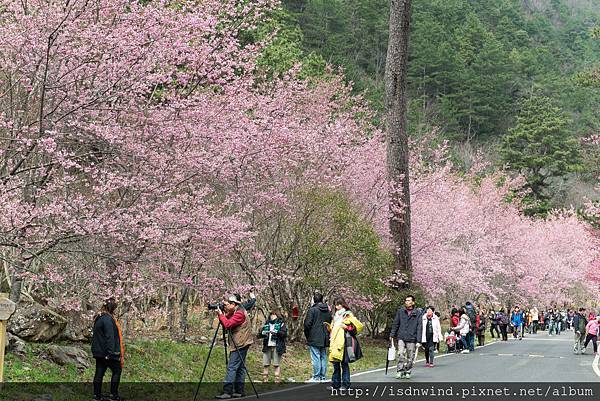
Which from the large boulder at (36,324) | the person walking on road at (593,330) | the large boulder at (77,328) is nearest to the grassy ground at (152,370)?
the large boulder at (77,328)

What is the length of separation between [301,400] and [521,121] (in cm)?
6186

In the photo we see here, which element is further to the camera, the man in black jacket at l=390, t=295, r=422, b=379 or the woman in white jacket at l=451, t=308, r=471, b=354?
the woman in white jacket at l=451, t=308, r=471, b=354

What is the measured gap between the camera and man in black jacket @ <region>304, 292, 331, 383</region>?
13.9m

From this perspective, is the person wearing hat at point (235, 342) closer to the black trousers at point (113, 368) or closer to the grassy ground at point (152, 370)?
the grassy ground at point (152, 370)

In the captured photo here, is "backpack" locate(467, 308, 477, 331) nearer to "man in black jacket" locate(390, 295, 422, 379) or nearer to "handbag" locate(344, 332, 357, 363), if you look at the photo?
"man in black jacket" locate(390, 295, 422, 379)

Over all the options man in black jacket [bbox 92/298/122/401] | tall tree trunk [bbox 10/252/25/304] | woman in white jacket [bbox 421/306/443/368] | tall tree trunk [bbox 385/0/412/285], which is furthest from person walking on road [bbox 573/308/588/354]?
tall tree trunk [bbox 10/252/25/304]

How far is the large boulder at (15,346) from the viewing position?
12078 mm

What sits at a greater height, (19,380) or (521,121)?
(521,121)

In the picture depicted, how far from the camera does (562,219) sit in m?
66.9

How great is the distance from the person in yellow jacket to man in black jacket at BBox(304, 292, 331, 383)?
0.83 metres

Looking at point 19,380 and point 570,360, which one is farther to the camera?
point 570,360

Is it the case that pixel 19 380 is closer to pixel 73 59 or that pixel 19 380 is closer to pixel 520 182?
pixel 73 59

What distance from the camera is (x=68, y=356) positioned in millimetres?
12625

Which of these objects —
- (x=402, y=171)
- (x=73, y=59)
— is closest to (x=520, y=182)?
(x=402, y=171)
